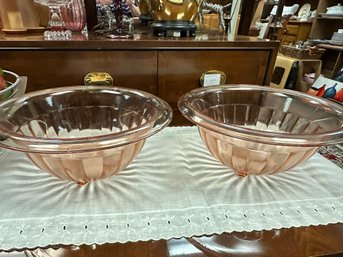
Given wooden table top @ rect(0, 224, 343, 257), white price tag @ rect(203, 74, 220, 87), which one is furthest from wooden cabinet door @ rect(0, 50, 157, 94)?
wooden table top @ rect(0, 224, 343, 257)

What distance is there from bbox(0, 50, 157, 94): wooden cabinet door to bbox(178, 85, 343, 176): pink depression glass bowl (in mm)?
309

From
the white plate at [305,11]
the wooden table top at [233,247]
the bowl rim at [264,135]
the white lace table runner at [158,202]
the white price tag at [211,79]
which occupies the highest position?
the white plate at [305,11]

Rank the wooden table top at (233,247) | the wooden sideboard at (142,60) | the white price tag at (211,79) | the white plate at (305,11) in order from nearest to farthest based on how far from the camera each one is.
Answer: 1. the wooden table top at (233,247)
2. the wooden sideboard at (142,60)
3. the white price tag at (211,79)
4. the white plate at (305,11)

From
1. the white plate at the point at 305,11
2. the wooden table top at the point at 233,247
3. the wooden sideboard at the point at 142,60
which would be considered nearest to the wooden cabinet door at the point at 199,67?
the wooden sideboard at the point at 142,60

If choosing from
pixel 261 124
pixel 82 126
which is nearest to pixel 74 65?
pixel 82 126

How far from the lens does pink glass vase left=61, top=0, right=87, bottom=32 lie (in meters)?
0.76

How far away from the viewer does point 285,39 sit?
300cm

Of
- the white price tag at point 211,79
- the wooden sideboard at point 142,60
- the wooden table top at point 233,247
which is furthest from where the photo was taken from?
the white price tag at point 211,79

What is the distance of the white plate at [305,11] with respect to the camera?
2.79m

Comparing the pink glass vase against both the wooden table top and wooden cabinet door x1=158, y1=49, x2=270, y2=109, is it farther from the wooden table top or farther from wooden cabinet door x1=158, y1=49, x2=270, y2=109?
the wooden table top

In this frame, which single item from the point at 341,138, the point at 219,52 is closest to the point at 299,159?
the point at 341,138

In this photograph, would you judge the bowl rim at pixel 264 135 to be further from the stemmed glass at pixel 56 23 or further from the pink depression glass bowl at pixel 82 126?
the stemmed glass at pixel 56 23

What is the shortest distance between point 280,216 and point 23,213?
1.01 feet

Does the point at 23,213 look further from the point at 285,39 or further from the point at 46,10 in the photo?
the point at 285,39
